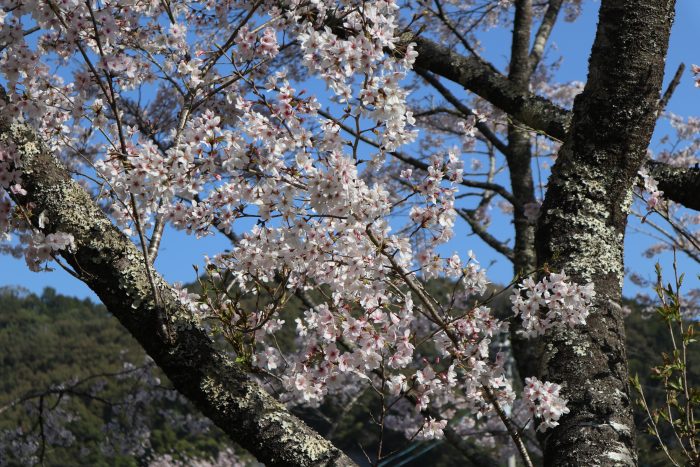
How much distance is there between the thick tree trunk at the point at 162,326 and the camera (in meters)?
2.49

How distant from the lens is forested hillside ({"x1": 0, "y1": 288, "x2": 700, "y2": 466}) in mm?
12039

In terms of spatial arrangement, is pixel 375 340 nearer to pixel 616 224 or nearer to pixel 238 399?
pixel 238 399

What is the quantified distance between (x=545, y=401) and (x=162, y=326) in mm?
1408

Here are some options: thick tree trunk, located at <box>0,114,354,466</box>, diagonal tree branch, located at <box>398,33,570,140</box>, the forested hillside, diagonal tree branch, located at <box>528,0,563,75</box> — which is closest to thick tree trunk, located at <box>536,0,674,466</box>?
thick tree trunk, located at <box>0,114,354,466</box>

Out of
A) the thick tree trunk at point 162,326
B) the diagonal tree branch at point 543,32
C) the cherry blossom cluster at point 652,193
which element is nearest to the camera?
the thick tree trunk at point 162,326

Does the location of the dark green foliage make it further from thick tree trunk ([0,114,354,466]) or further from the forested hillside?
thick tree trunk ([0,114,354,466])

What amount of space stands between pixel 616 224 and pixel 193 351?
72.2 inches

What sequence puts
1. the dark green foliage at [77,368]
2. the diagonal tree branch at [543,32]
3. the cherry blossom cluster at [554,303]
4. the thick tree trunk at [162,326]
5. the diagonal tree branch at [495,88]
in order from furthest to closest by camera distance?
the dark green foliage at [77,368] < the diagonal tree branch at [543,32] < the diagonal tree branch at [495,88] < the cherry blossom cluster at [554,303] < the thick tree trunk at [162,326]

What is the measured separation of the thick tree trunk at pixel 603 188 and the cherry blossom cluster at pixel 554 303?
6cm

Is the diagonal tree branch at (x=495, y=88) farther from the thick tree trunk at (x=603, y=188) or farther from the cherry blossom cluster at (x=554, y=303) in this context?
the cherry blossom cluster at (x=554, y=303)

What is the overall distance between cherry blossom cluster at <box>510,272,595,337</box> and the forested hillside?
25.4ft

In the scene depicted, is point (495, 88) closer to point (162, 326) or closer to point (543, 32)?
point (162, 326)

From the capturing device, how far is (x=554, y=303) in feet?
9.02

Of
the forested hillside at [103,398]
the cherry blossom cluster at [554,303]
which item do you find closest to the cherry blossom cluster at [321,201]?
the cherry blossom cluster at [554,303]
